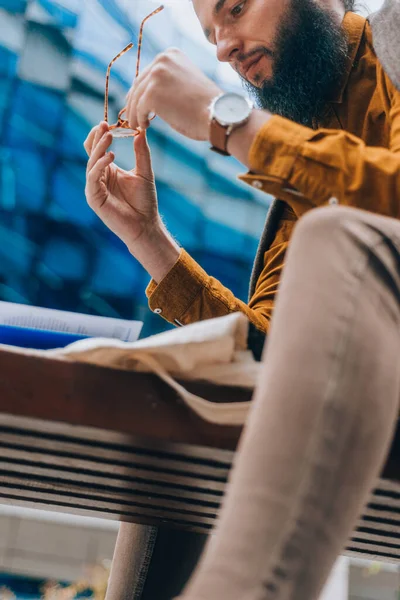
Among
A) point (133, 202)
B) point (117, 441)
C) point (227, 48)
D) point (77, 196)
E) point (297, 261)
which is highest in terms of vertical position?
point (227, 48)

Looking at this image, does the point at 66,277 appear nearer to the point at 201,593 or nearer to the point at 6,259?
the point at 6,259

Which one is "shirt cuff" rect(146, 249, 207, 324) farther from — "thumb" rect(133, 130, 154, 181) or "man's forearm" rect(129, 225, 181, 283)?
"thumb" rect(133, 130, 154, 181)

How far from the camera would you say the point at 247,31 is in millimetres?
1297

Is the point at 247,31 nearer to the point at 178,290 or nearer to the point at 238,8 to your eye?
the point at 238,8

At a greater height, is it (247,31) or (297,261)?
(247,31)

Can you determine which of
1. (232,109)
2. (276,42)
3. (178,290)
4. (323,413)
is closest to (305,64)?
(276,42)

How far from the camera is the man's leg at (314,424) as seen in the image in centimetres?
45

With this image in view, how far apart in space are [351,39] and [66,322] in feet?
2.56

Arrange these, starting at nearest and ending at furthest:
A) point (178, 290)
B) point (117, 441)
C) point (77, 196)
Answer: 1. point (117, 441)
2. point (178, 290)
3. point (77, 196)

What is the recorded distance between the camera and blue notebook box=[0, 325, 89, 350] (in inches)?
30.1

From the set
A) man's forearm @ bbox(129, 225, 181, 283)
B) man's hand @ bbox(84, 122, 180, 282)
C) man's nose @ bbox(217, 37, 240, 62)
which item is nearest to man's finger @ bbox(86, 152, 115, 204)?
man's hand @ bbox(84, 122, 180, 282)

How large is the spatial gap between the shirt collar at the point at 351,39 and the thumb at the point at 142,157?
32 cm

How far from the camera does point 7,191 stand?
662 cm

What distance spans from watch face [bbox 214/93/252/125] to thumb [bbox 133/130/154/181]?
1.48 feet
